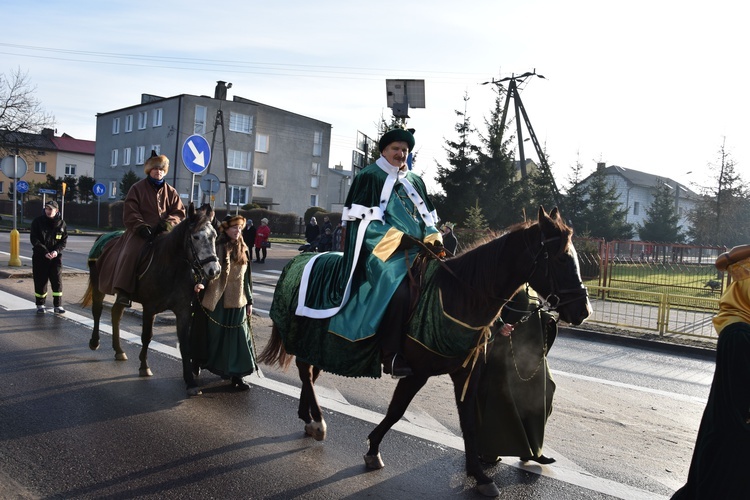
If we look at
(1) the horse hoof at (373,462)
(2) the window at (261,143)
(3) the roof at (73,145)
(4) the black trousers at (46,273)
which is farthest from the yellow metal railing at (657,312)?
(3) the roof at (73,145)

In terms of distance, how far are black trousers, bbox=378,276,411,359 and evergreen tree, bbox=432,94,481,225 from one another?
25295mm

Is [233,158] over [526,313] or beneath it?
over

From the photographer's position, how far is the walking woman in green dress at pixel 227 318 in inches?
287

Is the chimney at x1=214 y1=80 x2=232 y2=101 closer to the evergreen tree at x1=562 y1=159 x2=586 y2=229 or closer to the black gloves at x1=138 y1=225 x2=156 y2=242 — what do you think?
the evergreen tree at x1=562 y1=159 x2=586 y2=229

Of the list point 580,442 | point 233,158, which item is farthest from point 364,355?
point 233,158

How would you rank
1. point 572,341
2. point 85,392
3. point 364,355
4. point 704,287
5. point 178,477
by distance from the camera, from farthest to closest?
point 704,287, point 572,341, point 85,392, point 364,355, point 178,477

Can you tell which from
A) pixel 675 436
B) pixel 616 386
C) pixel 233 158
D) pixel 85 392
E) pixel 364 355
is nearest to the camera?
pixel 364 355

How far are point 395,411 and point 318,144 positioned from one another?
5787cm

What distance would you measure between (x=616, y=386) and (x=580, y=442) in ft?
9.69

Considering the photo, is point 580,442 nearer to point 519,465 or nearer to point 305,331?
point 519,465

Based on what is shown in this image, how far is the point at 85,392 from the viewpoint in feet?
22.6

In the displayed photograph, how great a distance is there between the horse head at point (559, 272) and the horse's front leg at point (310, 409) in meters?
2.28

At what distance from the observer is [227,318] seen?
24.4 ft

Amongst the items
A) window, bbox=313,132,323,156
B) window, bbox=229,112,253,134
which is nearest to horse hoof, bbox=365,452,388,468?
window, bbox=229,112,253,134
